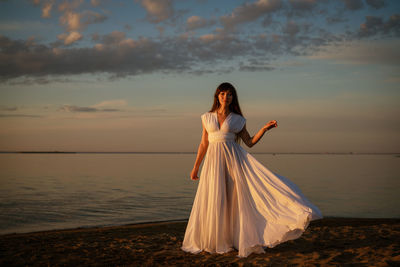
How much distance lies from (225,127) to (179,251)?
91.1 inches

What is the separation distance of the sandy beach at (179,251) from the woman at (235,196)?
27 centimetres

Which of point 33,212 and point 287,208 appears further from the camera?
point 33,212

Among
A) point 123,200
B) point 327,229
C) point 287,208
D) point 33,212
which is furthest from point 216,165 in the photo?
point 123,200

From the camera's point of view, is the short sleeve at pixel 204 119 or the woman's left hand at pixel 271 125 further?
the short sleeve at pixel 204 119

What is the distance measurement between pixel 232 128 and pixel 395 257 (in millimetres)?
3182

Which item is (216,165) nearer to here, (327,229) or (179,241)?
(179,241)

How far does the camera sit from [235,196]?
19.1 feet

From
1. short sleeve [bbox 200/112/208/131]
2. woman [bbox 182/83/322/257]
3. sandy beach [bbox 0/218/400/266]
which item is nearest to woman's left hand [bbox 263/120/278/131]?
woman [bbox 182/83/322/257]

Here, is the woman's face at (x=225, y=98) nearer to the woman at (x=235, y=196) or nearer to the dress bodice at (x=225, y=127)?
the woman at (x=235, y=196)

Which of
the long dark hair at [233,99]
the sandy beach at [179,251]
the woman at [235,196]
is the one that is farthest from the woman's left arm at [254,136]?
the sandy beach at [179,251]

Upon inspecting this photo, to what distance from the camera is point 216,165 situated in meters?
5.82

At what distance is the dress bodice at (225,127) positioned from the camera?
5.85 m

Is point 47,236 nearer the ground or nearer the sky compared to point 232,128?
nearer the ground

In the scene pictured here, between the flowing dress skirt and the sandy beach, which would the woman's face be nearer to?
the flowing dress skirt
